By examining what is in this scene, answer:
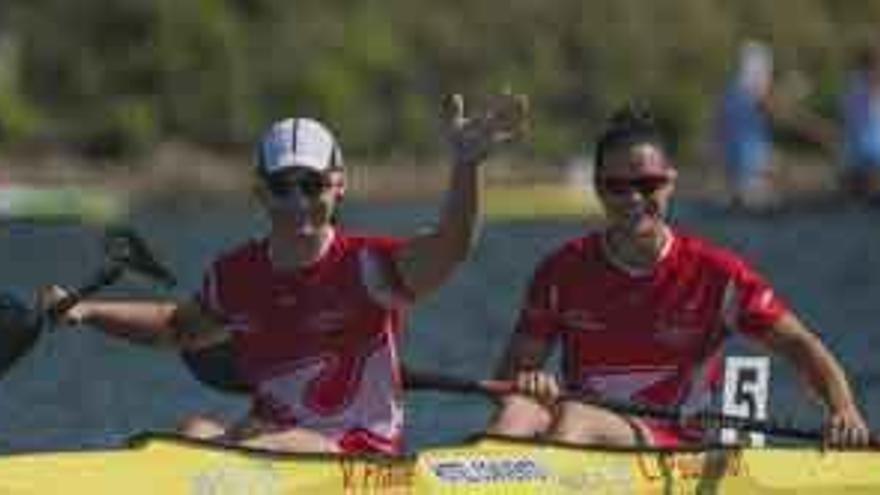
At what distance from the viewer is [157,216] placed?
39.2 meters

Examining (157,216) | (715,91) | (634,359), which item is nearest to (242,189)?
(157,216)

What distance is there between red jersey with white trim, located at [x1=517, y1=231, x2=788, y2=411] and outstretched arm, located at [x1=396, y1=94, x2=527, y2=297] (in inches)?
48.1

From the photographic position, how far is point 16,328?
1294 centimetres

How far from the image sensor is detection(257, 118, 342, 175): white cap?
12.5m

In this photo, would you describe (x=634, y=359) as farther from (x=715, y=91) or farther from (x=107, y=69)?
(x=715, y=91)

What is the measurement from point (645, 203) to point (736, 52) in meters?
40.0

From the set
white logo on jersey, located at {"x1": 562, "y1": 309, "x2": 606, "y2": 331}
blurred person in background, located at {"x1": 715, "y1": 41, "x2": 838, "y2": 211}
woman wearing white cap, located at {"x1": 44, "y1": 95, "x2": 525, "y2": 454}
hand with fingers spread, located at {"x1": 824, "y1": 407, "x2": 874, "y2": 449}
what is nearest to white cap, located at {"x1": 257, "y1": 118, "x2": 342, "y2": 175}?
woman wearing white cap, located at {"x1": 44, "y1": 95, "x2": 525, "y2": 454}

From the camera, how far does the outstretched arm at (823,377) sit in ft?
44.3

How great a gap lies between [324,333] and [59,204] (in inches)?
1004

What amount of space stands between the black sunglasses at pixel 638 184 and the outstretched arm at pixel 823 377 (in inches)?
29.7

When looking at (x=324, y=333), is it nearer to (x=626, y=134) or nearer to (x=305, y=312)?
(x=305, y=312)

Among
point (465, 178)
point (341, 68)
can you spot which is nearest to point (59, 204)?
point (341, 68)

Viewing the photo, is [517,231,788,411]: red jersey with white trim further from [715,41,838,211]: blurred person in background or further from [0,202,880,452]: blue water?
[715,41,838,211]: blurred person in background

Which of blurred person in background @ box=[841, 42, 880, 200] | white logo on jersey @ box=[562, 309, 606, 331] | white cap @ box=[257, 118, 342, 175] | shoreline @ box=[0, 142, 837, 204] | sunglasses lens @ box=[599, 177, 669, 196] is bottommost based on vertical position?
shoreline @ box=[0, 142, 837, 204]
